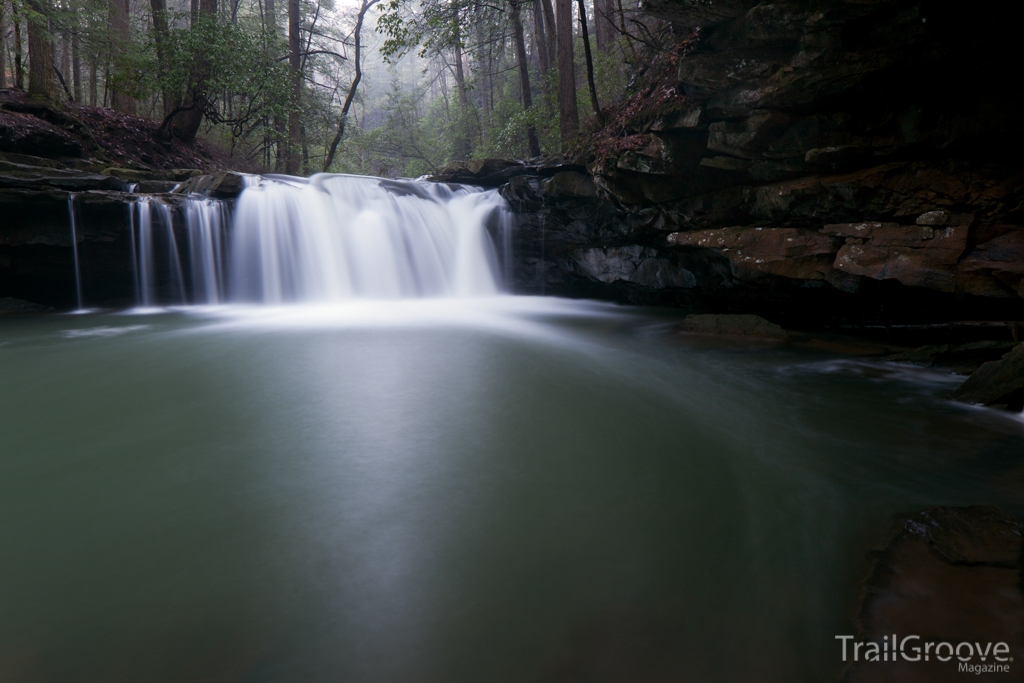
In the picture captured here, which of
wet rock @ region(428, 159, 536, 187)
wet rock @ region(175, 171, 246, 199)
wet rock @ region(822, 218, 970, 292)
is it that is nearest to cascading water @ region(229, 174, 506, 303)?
wet rock @ region(175, 171, 246, 199)

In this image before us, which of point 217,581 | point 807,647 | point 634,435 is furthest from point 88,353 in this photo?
point 807,647

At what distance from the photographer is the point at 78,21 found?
35.1 ft

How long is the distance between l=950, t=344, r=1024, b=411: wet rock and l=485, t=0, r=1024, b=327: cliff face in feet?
5.08

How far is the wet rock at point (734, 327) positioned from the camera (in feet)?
24.6

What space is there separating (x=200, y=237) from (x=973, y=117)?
39.6 ft

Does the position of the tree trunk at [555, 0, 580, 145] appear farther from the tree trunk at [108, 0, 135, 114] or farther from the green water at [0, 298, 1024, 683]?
the tree trunk at [108, 0, 135, 114]

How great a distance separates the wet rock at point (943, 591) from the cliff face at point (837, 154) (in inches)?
187

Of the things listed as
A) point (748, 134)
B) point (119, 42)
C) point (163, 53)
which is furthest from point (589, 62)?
point (163, 53)

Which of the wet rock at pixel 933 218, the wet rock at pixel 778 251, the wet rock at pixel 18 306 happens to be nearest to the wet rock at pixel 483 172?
the wet rock at pixel 778 251

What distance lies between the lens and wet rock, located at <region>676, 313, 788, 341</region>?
296 inches

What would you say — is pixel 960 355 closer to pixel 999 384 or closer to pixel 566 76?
pixel 999 384

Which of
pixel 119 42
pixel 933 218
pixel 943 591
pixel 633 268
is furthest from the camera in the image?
pixel 119 42

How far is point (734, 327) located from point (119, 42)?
578 inches

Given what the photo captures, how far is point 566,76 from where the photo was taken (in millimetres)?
12266
